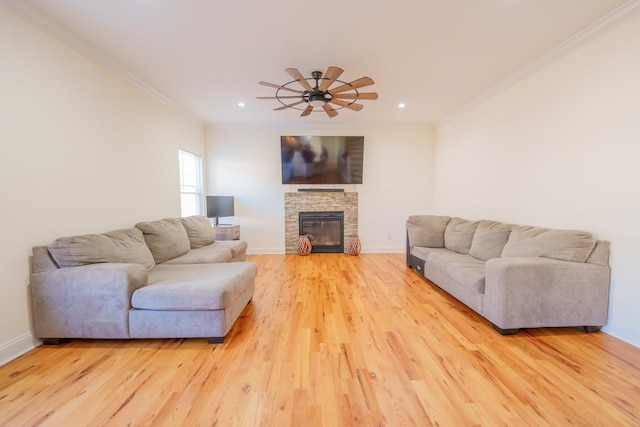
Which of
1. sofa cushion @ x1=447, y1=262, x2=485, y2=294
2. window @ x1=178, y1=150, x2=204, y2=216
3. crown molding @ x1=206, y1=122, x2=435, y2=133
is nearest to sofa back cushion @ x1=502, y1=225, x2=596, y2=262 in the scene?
sofa cushion @ x1=447, y1=262, x2=485, y2=294

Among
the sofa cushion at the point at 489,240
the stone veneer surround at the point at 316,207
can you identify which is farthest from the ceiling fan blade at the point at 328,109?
the sofa cushion at the point at 489,240

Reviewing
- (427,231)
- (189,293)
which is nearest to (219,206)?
(189,293)

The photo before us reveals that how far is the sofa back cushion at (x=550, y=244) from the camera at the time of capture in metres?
2.32

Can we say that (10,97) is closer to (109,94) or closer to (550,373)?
(109,94)

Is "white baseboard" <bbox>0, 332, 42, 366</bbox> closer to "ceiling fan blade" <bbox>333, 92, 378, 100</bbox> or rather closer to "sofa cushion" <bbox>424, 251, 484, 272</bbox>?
"ceiling fan blade" <bbox>333, 92, 378, 100</bbox>

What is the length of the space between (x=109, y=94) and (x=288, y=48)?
6.75 ft

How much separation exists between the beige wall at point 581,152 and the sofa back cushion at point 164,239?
4.30m

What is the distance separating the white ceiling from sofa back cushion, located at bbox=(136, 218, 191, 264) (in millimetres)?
1793

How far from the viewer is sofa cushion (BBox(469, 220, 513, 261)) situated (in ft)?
10.2

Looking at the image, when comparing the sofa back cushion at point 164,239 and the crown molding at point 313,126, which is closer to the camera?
the sofa back cushion at point 164,239

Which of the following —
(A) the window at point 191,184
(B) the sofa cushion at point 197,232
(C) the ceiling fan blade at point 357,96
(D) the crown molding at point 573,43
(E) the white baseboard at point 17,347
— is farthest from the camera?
(A) the window at point 191,184

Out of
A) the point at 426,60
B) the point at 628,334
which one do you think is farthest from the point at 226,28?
the point at 628,334

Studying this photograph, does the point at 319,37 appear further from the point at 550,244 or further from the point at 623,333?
the point at 623,333

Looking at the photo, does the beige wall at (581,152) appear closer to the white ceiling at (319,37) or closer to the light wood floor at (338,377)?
the white ceiling at (319,37)
